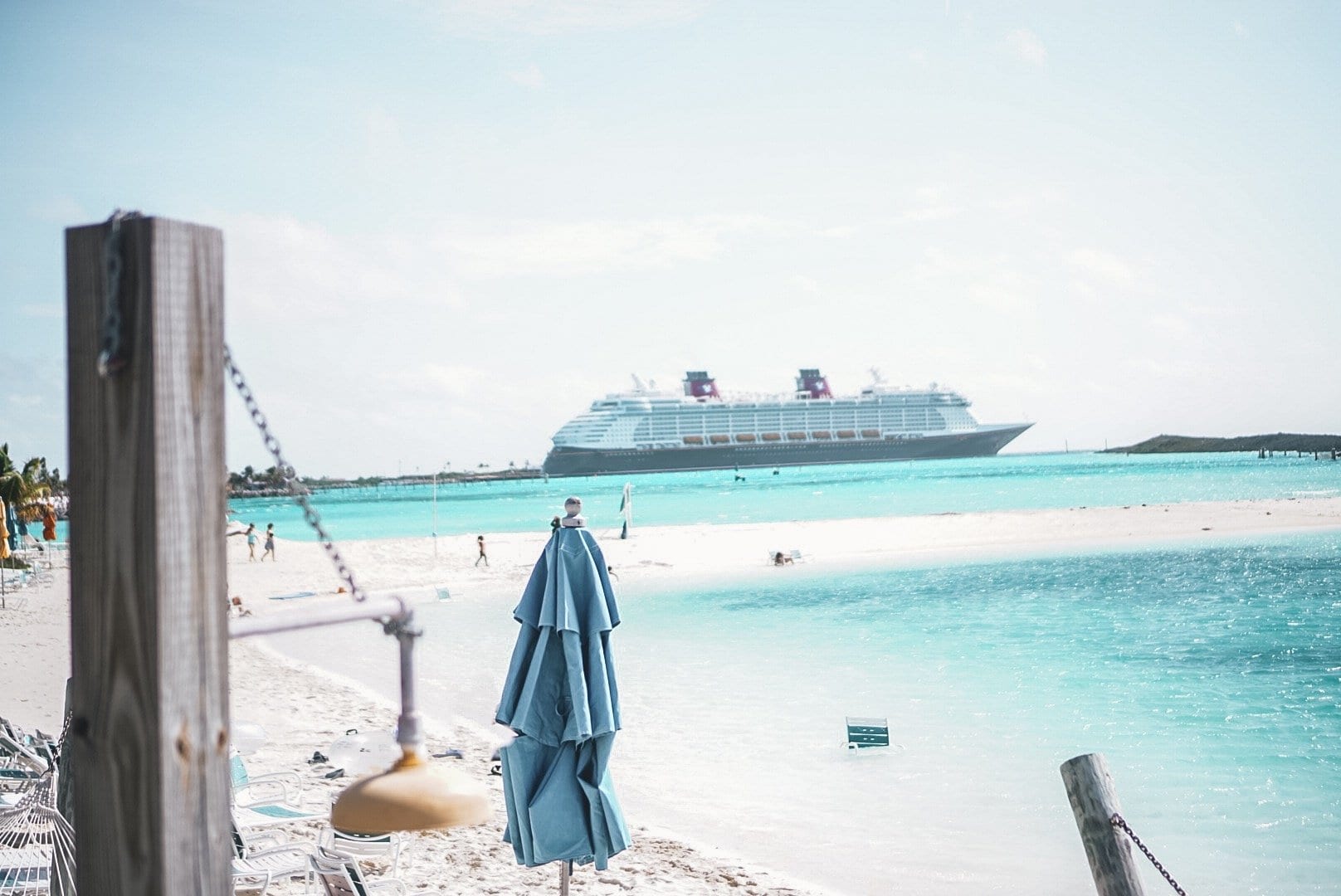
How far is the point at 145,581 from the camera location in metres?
1.21

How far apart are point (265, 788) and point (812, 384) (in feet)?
336

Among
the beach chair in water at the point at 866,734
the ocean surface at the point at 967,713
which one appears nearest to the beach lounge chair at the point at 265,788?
the ocean surface at the point at 967,713

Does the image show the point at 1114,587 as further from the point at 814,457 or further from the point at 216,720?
the point at 814,457

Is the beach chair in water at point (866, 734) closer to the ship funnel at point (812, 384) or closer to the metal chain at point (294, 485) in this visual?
the metal chain at point (294, 485)

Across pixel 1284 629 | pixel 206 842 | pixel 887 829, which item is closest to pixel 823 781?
pixel 887 829

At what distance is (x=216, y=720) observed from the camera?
1.26m

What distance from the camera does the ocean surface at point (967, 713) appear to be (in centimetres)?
632

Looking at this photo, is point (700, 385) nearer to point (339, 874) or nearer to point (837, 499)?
point (837, 499)

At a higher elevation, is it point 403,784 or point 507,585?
point 403,784

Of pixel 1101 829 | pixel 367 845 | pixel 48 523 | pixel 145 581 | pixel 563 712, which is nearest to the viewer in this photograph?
pixel 145 581

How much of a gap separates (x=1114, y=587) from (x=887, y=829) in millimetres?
13979

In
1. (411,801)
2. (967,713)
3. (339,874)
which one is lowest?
(967,713)

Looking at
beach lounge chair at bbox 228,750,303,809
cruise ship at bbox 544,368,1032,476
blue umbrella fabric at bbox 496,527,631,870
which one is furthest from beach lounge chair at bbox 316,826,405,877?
cruise ship at bbox 544,368,1032,476

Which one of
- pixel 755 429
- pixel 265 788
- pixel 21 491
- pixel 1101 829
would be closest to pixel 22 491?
pixel 21 491
